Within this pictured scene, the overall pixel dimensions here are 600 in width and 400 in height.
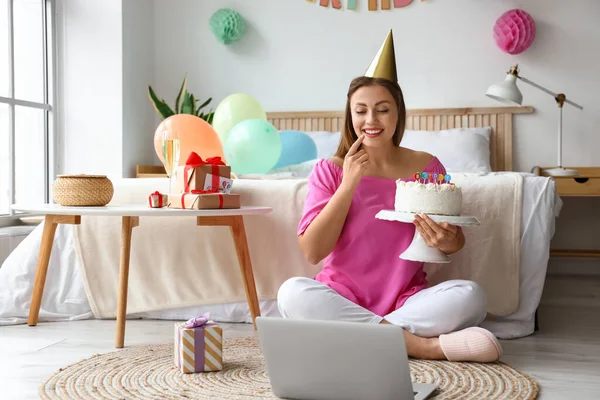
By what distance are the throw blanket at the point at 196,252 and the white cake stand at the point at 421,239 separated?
39 centimetres

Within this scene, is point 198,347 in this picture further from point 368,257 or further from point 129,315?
point 129,315

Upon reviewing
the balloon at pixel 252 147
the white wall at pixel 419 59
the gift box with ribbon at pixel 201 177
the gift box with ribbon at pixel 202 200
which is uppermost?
the white wall at pixel 419 59

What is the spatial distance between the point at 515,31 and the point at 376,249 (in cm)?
267

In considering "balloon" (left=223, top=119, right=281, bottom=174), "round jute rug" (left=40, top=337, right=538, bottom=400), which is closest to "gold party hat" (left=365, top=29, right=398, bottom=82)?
"round jute rug" (left=40, top=337, right=538, bottom=400)

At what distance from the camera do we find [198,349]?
169cm

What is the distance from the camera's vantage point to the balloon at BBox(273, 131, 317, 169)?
3.40m

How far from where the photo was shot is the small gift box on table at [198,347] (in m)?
1.68

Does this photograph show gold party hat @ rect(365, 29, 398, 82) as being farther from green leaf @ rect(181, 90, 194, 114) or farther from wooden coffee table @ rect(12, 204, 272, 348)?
green leaf @ rect(181, 90, 194, 114)

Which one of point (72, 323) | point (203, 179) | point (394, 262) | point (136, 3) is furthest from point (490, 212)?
point (136, 3)

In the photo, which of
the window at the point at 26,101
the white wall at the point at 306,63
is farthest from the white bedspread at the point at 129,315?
the white wall at the point at 306,63

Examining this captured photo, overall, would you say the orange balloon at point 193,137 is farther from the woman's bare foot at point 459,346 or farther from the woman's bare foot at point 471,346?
the woman's bare foot at point 471,346

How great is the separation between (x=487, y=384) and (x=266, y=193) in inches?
40.5

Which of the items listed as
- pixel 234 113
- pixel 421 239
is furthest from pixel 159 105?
pixel 421 239

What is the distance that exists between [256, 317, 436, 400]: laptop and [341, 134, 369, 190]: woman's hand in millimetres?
560
